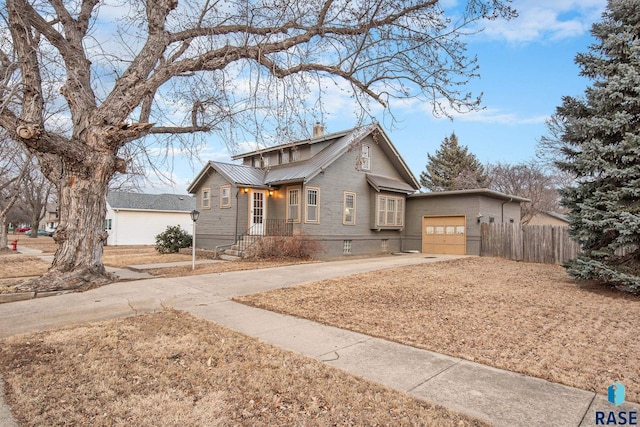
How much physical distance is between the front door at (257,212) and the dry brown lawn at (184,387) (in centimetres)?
1328

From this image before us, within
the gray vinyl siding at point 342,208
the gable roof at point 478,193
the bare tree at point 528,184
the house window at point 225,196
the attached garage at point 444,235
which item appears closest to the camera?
the gray vinyl siding at point 342,208

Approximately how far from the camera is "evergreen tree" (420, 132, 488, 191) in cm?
3972

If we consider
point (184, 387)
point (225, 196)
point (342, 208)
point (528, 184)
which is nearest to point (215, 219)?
point (225, 196)

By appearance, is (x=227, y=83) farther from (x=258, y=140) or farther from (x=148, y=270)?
(x=148, y=270)

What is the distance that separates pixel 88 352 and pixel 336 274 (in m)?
7.73

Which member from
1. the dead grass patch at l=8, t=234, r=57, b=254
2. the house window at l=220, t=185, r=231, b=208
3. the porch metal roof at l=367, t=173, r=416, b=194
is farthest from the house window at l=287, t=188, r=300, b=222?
the dead grass patch at l=8, t=234, r=57, b=254

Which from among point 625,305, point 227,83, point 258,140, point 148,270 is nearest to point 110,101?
point 227,83

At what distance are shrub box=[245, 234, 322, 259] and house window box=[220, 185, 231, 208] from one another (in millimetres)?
3958

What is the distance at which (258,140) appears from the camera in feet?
22.5

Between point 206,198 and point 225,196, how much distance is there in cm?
226

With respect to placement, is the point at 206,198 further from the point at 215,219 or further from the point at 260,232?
the point at 260,232

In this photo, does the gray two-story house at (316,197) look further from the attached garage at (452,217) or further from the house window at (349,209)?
the attached garage at (452,217)

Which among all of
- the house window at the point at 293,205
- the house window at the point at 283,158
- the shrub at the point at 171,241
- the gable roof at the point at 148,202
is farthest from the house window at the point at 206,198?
the gable roof at the point at 148,202

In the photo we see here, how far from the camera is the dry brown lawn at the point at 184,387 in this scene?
115 inches
